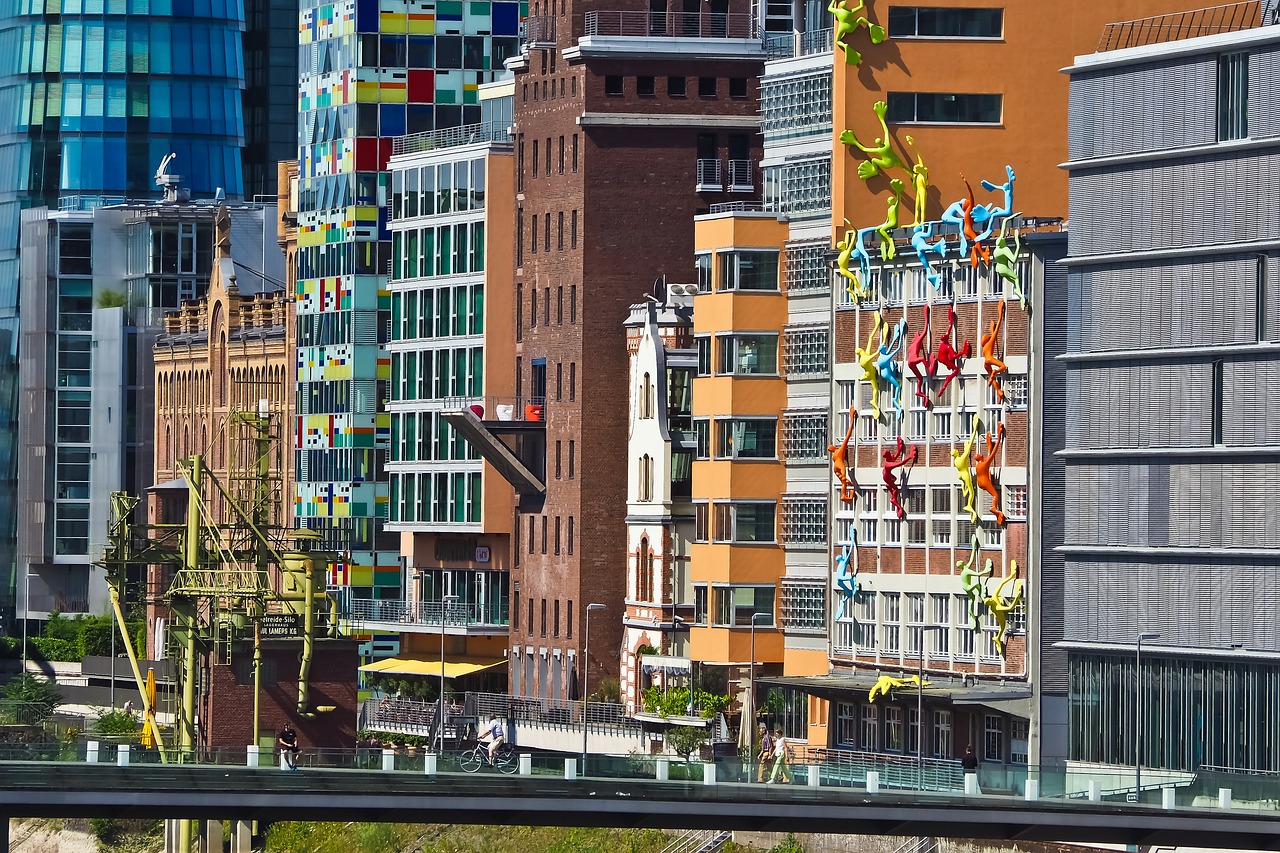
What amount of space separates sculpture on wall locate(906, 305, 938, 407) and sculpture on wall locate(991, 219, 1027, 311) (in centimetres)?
516

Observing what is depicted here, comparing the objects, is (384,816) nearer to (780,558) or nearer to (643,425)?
(780,558)

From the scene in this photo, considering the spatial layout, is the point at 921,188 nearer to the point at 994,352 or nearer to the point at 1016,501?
the point at 994,352

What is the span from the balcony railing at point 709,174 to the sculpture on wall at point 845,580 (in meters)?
30.4

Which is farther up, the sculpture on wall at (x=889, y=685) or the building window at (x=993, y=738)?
the sculpture on wall at (x=889, y=685)

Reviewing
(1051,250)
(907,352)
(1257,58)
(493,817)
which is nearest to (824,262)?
(907,352)

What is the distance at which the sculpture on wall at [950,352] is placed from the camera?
138m

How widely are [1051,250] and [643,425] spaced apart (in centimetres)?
4006

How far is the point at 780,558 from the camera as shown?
15550 centimetres

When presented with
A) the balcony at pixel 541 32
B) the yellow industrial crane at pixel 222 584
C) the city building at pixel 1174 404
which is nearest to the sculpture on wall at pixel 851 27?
the city building at pixel 1174 404

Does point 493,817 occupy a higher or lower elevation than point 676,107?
lower

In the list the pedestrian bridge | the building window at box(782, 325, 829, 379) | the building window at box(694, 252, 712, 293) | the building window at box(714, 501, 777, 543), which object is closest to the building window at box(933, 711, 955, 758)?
the building window at box(782, 325, 829, 379)

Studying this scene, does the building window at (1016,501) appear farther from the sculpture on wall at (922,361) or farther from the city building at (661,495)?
the city building at (661,495)

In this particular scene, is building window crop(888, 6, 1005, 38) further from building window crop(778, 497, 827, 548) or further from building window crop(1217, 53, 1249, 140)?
building window crop(1217, 53, 1249, 140)

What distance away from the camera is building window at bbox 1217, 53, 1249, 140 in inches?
4781
